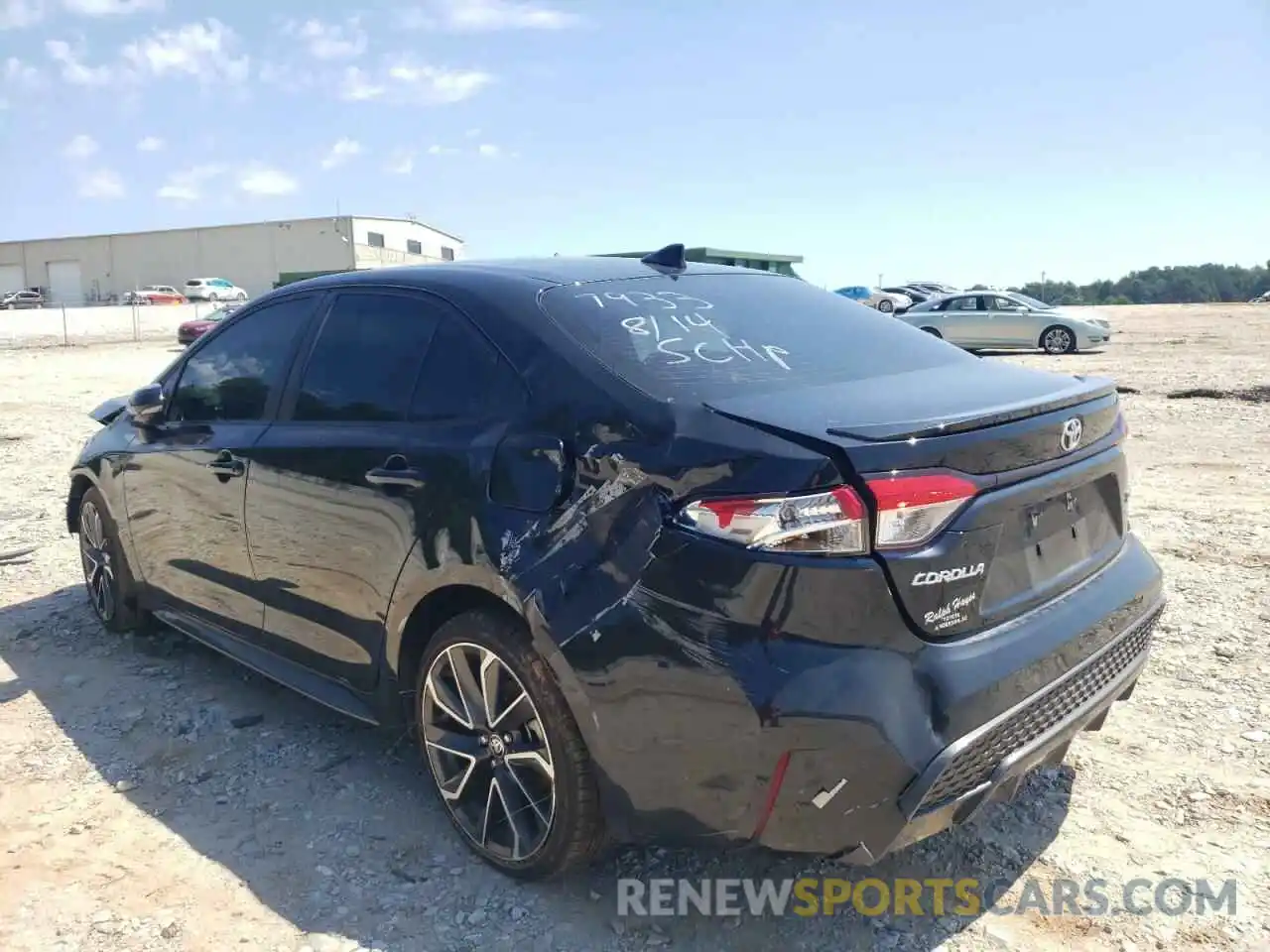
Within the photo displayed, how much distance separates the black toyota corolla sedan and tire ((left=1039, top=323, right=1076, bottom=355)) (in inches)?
815

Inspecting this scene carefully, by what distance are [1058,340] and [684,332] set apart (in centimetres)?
2176

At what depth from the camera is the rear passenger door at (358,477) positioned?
2965 millimetres

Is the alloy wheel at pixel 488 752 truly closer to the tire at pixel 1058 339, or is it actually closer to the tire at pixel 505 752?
the tire at pixel 505 752

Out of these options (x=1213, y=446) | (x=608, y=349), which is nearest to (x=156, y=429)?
(x=608, y=349)

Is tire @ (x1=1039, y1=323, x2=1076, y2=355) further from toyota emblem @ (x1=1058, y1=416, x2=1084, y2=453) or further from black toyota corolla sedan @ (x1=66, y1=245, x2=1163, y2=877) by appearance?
toyota emblem @ (x1=1058, y1=416, x2=1084, y2=453)

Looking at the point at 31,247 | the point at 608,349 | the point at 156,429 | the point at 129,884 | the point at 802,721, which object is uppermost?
the point at 31,247

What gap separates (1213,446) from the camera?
9289 mm

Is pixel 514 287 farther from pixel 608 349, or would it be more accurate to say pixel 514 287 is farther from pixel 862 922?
pixel 862 922

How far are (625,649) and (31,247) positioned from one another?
84.4 metres

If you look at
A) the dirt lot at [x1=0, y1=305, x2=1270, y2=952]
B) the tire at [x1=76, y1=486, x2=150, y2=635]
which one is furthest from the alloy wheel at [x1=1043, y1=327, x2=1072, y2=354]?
the tire at [x1=76, y1=486, x2=150, y2=635]

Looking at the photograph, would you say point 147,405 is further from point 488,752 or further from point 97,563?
point 488,752

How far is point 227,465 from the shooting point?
151 inches

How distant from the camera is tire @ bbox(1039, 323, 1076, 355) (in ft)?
73.3

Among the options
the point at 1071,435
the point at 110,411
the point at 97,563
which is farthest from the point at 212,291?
the point at 1071,435
